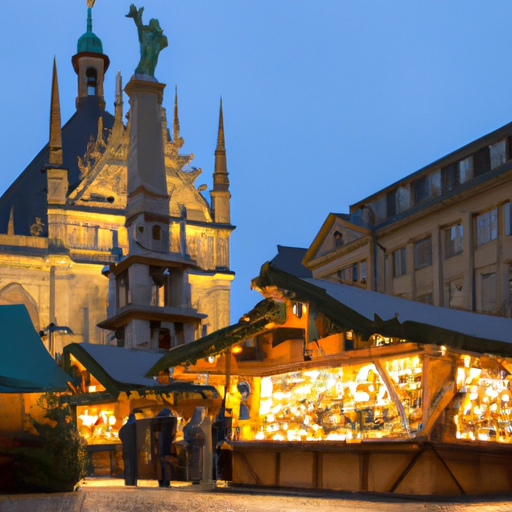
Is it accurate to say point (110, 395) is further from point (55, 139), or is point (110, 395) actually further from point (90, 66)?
point (90, 66)

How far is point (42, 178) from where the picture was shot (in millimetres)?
67375

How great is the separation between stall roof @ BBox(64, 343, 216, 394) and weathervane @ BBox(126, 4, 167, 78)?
11.1 meters

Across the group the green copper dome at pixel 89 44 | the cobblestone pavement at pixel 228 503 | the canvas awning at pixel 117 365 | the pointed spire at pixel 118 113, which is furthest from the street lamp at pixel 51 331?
the cobblestone pavement at pixel 228 503

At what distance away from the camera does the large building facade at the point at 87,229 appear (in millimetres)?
59219

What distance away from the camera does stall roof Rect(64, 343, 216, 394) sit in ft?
92.8

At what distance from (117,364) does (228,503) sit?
16.3m

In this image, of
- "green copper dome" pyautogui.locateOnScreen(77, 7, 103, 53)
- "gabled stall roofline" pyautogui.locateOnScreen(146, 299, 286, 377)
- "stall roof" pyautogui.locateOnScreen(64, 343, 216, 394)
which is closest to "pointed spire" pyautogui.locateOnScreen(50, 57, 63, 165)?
"green copper dome" pyautogui.locateOnScreen(77, 7, 103, 53)

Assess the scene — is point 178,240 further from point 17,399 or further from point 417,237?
point 17,399

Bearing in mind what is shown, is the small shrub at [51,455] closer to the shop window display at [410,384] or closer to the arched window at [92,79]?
the shop window display at [410,384]

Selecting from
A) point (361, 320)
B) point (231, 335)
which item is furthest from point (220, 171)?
point (361, 320)

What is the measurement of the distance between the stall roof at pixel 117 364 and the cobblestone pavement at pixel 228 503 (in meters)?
9.94

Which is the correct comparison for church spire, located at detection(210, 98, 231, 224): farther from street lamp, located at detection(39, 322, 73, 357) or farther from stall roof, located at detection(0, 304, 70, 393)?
stall roof, located at detection(0, 304, 70, 393)

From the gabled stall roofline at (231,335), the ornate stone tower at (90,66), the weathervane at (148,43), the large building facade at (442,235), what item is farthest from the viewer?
the ornate stone tower at (90,66)

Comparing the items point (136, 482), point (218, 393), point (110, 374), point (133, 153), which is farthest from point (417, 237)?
point (136, 482)
